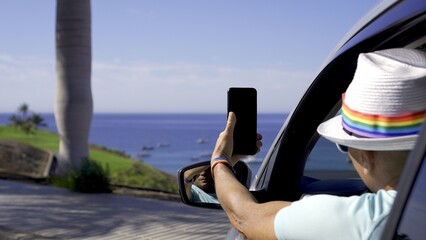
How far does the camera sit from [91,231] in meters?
9.29

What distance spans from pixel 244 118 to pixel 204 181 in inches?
16.3

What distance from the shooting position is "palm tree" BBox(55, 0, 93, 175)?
13703mm

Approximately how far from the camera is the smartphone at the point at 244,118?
226 centimetres

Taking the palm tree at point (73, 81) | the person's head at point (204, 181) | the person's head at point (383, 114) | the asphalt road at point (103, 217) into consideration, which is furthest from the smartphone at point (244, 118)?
the palm tree at point (73, 81)

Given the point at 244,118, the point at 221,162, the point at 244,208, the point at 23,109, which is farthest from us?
the point at 23,109

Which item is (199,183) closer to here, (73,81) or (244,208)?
(244,208)

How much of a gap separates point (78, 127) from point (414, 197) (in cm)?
1317

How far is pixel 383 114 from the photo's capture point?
164 centimetres

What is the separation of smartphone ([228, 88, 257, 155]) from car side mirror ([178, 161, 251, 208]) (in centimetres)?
23

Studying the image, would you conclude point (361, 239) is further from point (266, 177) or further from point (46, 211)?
point (46, 211)

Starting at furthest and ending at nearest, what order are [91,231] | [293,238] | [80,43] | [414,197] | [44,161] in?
[44,161]
[80,43]
[91,231]
[293,238]
[414,197]

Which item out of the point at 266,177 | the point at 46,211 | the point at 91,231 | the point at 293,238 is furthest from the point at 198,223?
the point at 293,238

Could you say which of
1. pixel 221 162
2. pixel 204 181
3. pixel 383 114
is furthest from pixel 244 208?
pixel 204 181

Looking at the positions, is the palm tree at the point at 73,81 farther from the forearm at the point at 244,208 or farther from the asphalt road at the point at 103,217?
the forearm at the point at 244,208
